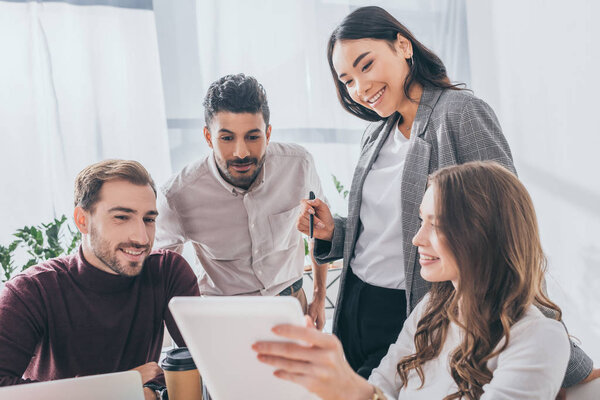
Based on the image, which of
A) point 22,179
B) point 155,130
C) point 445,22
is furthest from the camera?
point 445,22

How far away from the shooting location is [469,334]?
1046 millimetres

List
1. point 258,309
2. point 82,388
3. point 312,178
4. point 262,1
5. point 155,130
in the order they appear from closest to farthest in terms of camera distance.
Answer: point 258,309 < point 82,388 < point 312,178 < point 155,130 < point 262,1

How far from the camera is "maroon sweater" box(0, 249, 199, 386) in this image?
1371 mm

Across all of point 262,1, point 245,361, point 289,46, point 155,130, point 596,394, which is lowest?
point 596,394

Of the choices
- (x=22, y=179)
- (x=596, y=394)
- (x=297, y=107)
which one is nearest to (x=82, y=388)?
Answer: (x=596, y=394)

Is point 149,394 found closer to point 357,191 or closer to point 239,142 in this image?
point 357,191

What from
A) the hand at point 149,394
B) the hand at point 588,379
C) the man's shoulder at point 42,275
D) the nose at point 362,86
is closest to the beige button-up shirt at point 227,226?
the man's shoulder at point 42,275

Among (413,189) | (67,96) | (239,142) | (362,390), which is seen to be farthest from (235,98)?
(67,96)

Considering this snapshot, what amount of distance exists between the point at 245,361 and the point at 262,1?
3.02m

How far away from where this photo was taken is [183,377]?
100 cm

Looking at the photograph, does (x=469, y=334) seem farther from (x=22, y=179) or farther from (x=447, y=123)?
(x=22, y=179)

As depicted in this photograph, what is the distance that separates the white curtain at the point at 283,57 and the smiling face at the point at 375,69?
1949 millimetres

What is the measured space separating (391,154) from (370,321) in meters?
0.47

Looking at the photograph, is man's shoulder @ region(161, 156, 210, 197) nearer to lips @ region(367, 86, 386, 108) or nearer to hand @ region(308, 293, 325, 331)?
hand @ region(308, 293, 325, 331)
